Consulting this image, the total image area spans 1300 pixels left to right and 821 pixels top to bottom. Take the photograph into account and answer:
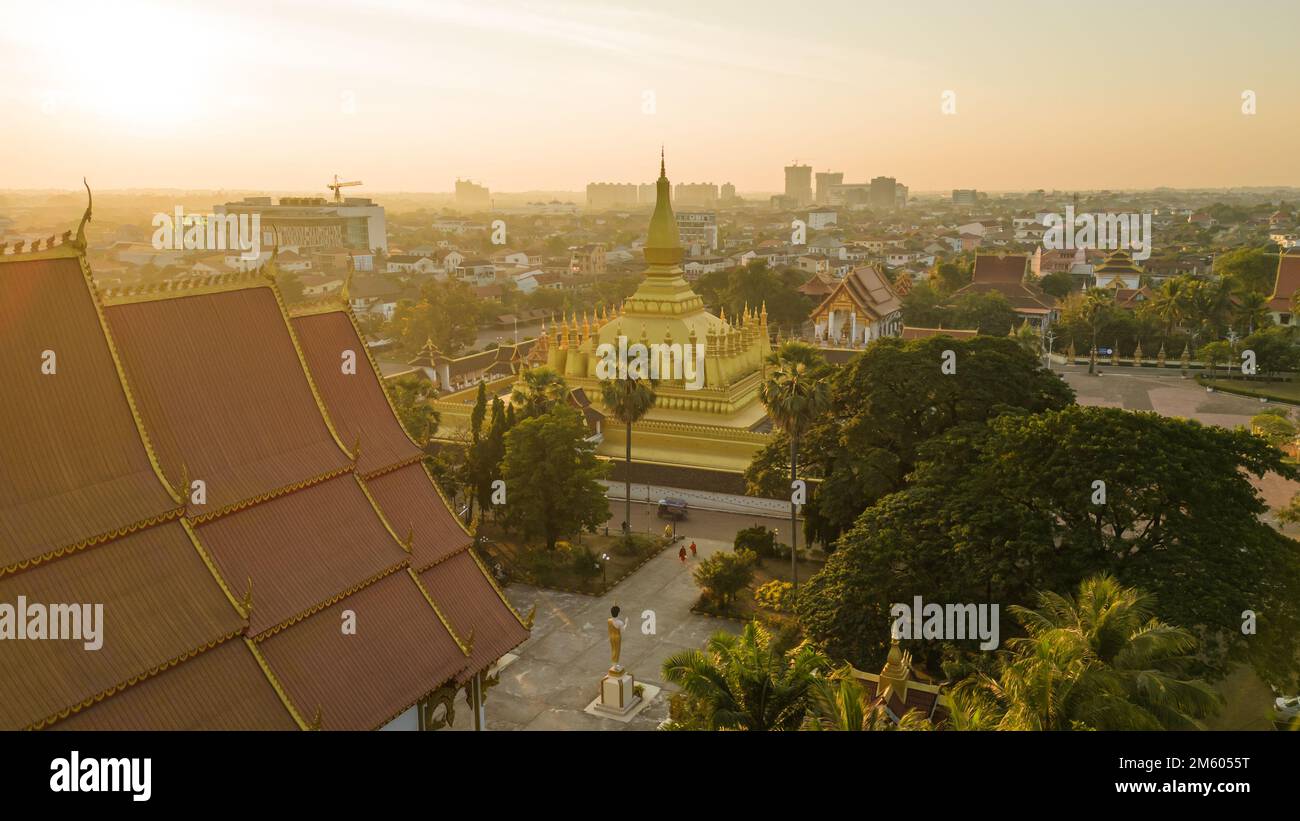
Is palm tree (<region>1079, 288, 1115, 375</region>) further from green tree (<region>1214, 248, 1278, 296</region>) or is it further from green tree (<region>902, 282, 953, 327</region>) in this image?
green tree (<region>1214, 248, 1278, 296</region>)

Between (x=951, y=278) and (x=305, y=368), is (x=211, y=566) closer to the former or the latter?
(x=305, y=368)

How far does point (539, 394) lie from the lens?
128 ft

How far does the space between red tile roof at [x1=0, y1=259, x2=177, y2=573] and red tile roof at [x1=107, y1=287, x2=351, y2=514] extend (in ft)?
3.05

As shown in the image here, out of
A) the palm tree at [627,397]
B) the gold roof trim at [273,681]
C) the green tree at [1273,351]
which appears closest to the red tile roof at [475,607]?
the gold roof trim at [273,681]

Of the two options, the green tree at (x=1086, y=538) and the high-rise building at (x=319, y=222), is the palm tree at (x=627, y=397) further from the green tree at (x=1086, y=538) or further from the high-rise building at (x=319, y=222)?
the high-rise building at (x=319, y=222)

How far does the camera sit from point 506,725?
79.2ft

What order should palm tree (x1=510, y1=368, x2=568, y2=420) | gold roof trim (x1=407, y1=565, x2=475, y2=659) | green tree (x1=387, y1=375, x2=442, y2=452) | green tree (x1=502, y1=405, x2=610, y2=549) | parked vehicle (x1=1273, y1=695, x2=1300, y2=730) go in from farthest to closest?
green tree (x1=387, y1=375, x2=442, y2=452)
palm tree (x1=510, y1=368, x2=568, y2=420)
green tree (x1=502, y1=405, x2=610, y2=549)
parked vehicle (x1=1273, y1=695, x2=1300, y2=730)
gold roof trim (x1=407, y1=565, x2=475, y2=659)

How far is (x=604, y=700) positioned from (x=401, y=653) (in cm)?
787

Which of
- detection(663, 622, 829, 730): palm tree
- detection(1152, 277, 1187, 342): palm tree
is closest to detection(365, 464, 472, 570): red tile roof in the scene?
detection(663, 622, 829, 730): palm tree

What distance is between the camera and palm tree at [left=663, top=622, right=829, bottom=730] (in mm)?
15805

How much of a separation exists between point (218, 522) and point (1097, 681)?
16.4m

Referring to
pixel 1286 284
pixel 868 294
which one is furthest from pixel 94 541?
pixel 1286 284

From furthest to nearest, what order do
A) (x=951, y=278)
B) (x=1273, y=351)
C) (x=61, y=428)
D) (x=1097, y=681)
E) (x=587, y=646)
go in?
(x=951, y=278), (x=1273, y=351), (x=587, y=646), (x=61, y=428), (x=1097, y=681)
